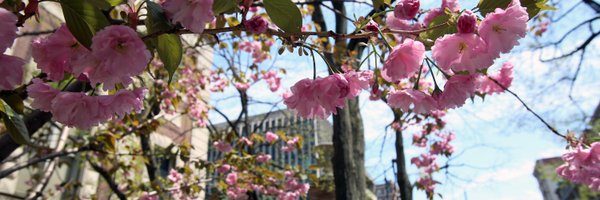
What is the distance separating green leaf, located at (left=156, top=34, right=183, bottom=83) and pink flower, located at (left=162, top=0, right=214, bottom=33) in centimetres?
12

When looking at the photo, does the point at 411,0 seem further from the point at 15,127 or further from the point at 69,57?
the point at 15,127

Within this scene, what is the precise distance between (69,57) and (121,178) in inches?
209

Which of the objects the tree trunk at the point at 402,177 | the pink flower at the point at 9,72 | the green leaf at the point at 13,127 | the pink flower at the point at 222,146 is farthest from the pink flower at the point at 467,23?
the tree trunk at the point at 402,177

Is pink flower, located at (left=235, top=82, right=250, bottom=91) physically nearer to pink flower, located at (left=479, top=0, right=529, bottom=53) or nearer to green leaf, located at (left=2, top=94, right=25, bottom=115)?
green leaf, located at (left=2, top=94, right=25, bottom=115)

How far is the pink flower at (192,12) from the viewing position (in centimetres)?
73

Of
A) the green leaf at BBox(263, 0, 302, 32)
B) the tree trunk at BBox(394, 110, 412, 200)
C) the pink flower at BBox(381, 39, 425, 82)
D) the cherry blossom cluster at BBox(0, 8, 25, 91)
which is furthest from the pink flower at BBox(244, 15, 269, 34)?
the tree trunk at BBox(394, 110, 412, 200)

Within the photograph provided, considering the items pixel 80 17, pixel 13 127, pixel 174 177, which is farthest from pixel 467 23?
pixel 174 177

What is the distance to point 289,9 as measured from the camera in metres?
0.80

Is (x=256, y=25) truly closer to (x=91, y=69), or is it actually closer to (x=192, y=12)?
(x=192, y=12)

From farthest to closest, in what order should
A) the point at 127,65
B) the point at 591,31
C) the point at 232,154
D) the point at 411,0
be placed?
1. the point at 591,31
2. the point at 232,154
3. the point at 411,0
4. the point at 127,65

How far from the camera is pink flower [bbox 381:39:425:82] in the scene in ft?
2.81

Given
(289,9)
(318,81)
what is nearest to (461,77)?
(318,81)

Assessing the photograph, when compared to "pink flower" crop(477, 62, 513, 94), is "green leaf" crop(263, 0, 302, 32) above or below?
below

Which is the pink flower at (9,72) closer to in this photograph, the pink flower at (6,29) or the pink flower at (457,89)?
the pink flower at (6,29)
